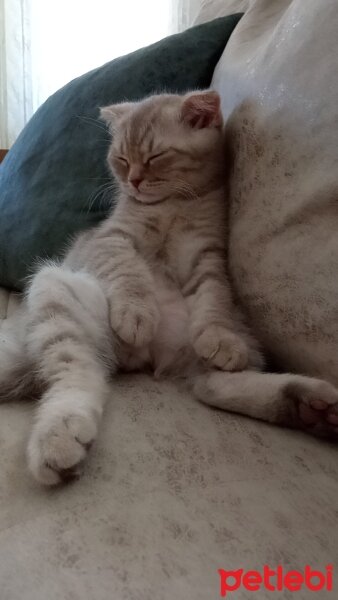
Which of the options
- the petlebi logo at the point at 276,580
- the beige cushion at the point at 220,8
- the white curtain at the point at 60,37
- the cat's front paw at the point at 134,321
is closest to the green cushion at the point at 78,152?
the beige cushion at the point at 220,8

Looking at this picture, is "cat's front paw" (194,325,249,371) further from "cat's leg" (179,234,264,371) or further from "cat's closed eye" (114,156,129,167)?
"cat's closed eye" (114,156,129,167)

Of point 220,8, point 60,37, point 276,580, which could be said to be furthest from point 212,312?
point 60,37

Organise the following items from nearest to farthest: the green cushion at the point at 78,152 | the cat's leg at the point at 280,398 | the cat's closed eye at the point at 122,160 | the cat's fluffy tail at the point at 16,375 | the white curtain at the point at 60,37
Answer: the cat's leg at the point at 280,398
the cat's fluffy tail at the point at 16,375
the cat's closed eye at the point at 122,160
the green cushion at the point at 78,152
the white curtain at the point at 60,37

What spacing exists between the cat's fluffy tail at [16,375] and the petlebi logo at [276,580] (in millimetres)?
488

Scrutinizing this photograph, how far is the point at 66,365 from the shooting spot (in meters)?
0.83

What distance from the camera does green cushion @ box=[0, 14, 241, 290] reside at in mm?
1312

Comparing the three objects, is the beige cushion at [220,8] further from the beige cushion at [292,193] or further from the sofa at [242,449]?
the beige cushion at [292,193]

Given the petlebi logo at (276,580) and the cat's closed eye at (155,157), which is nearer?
the petlebi logo at (276,580)

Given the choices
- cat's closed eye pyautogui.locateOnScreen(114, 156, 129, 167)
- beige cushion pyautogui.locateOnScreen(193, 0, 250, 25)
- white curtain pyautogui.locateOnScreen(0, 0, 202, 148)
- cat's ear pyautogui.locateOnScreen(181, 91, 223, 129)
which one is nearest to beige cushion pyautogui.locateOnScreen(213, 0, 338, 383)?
cat's ear pyautogui.locateOnScreen(181, 91, 223, 129)

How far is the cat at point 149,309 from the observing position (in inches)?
27.5

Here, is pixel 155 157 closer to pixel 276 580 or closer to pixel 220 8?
pixel 220 8

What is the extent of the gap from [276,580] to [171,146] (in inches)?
36.3

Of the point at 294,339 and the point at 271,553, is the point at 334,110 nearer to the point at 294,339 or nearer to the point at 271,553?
the point at 294,339

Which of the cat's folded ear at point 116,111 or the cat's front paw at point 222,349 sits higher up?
the cat's folded ear at point 116,111
